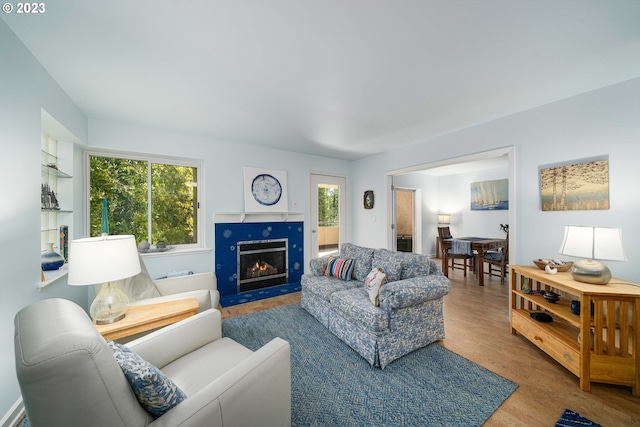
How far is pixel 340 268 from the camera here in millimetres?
3029

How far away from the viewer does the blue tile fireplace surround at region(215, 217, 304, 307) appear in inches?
148

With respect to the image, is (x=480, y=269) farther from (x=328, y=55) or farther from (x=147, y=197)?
(x=147, y=197)

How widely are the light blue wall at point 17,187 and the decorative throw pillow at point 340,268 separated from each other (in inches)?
101

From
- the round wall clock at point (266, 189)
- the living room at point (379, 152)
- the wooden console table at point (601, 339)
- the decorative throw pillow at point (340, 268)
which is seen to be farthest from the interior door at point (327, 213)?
the wooden console table at point (601, 339)

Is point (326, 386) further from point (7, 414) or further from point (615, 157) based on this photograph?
point (615, 157)

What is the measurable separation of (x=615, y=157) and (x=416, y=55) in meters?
2.06

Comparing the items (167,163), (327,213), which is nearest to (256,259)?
(327,213)

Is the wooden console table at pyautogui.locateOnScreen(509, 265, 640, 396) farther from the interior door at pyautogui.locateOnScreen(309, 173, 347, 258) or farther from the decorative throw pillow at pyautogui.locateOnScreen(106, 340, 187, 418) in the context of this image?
the interior door at pyautogui.locateOnScreen(309, 173, 347, 258)

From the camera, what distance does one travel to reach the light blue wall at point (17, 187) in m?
1.43

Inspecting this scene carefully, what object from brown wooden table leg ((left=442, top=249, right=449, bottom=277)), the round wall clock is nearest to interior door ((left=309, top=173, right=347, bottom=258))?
the round wall clock

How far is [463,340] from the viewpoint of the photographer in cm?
243

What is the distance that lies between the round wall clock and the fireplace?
70 cm

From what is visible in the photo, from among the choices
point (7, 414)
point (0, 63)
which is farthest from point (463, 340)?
point (0, 63)

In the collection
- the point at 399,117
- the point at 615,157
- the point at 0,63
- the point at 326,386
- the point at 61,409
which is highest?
the point at 399,117
